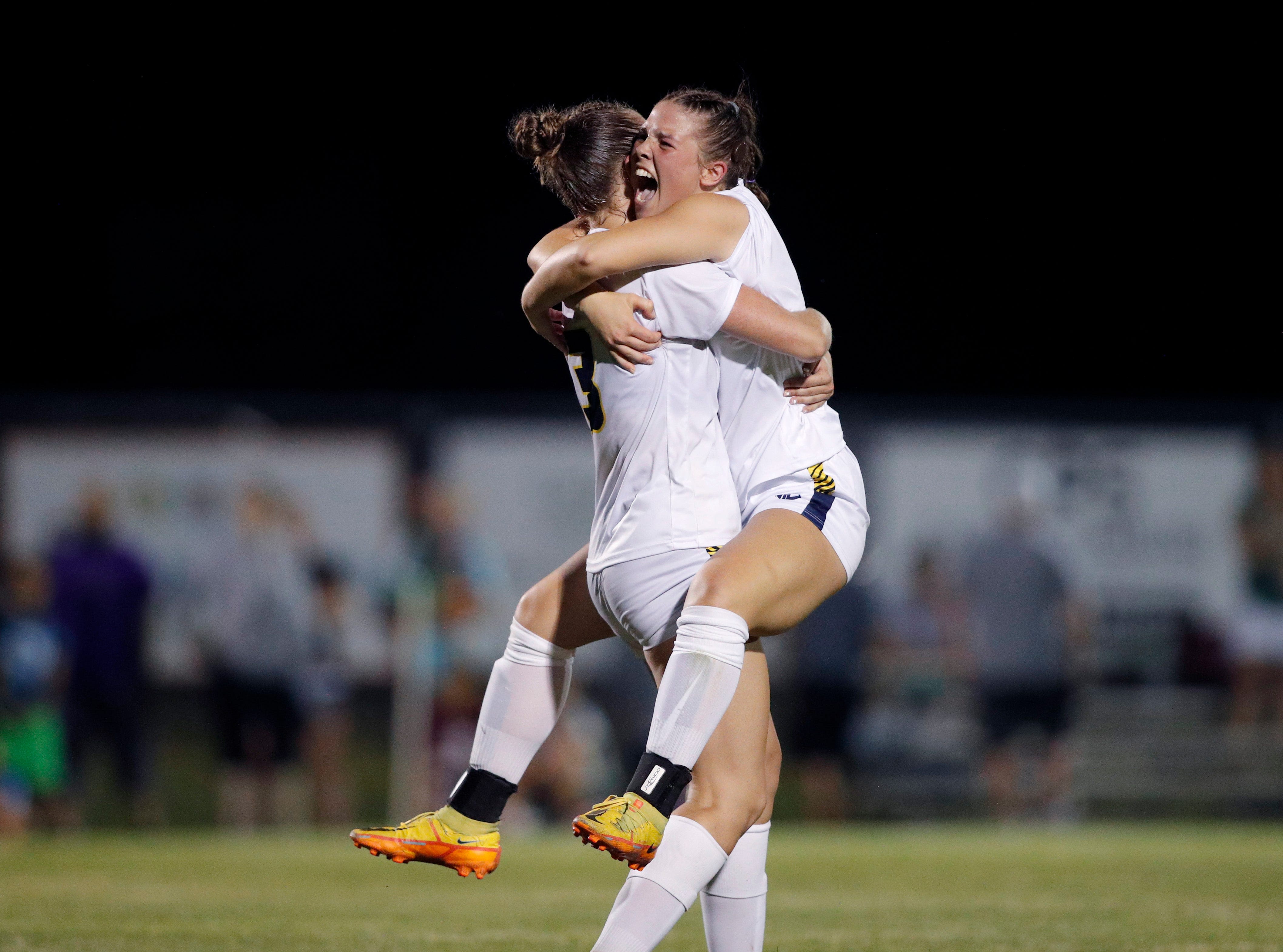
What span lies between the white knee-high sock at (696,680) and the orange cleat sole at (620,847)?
0.19 metres

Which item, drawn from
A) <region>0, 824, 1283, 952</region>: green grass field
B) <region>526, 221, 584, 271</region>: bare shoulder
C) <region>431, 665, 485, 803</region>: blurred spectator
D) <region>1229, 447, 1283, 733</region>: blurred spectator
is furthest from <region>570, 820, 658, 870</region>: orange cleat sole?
<region>1229, 447, 1283, 733</region>: blurred spectator

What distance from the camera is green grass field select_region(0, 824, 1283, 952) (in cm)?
509

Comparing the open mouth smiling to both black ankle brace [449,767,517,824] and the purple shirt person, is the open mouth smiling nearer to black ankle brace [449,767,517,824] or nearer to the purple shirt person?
black ankle brace [449,767,517,824]

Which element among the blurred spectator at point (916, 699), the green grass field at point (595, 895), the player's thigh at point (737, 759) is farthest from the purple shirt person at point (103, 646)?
the player's thigh at point (737, 759)

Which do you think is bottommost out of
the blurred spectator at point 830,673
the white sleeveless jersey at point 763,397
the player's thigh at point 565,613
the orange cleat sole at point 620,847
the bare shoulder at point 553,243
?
the blurred spectator at point 830,673

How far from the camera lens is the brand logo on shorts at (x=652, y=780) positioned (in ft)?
10.5

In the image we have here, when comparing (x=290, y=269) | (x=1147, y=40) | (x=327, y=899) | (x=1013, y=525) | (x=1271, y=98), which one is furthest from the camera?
(x=290, y=269)

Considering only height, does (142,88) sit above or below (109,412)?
above

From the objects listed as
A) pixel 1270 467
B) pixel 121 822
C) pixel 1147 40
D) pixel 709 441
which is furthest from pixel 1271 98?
pixel 709 441

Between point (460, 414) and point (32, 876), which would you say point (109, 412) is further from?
point (32, 876)

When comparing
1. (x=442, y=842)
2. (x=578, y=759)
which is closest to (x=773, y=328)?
(x=442, y=842)

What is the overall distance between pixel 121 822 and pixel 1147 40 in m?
11.0

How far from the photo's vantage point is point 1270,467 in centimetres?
1088

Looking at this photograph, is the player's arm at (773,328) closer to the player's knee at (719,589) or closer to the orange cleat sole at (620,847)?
the player's knee at (719,589)
